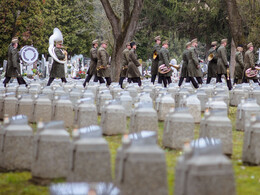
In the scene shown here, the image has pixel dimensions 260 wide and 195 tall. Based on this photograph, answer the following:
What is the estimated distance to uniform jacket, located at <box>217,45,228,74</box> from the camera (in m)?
24.8

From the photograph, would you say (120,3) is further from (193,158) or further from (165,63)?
(193,158)

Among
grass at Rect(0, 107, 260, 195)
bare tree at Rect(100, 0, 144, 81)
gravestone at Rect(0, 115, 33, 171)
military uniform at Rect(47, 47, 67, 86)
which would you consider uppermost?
bare tree at Rect(100, 0, 144, 81)

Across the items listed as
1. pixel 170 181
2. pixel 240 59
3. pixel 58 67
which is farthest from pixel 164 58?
pixel 170 181

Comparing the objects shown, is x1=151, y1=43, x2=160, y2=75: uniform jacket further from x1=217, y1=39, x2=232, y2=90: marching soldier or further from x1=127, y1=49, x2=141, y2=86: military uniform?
x1=217, y1=39, x2=232, y2=90: marching soldier

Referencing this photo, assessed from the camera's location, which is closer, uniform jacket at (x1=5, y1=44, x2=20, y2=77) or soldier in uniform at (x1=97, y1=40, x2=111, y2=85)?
uniform jacket at (x1=5, y1=44, x2=20, y2=77)

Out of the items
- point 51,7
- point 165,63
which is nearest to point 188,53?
point 165,63

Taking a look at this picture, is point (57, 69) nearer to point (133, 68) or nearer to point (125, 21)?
point (133, 68)

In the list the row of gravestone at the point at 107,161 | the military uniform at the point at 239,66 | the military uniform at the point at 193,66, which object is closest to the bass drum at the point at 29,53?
the military uniform at the point at 239,66

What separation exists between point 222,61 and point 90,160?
18.4 meters

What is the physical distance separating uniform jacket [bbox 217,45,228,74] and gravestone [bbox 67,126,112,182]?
59.0ft

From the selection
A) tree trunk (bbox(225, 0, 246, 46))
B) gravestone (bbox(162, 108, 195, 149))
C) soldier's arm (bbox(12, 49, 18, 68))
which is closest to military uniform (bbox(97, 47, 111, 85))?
soldier's arm (bbox(12, 49, 18, 68))

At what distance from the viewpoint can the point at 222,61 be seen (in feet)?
81.8

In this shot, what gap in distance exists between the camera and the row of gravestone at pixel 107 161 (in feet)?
19.8

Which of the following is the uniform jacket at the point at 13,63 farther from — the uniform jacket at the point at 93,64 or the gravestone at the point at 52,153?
the gravestone at the point at 52,153
